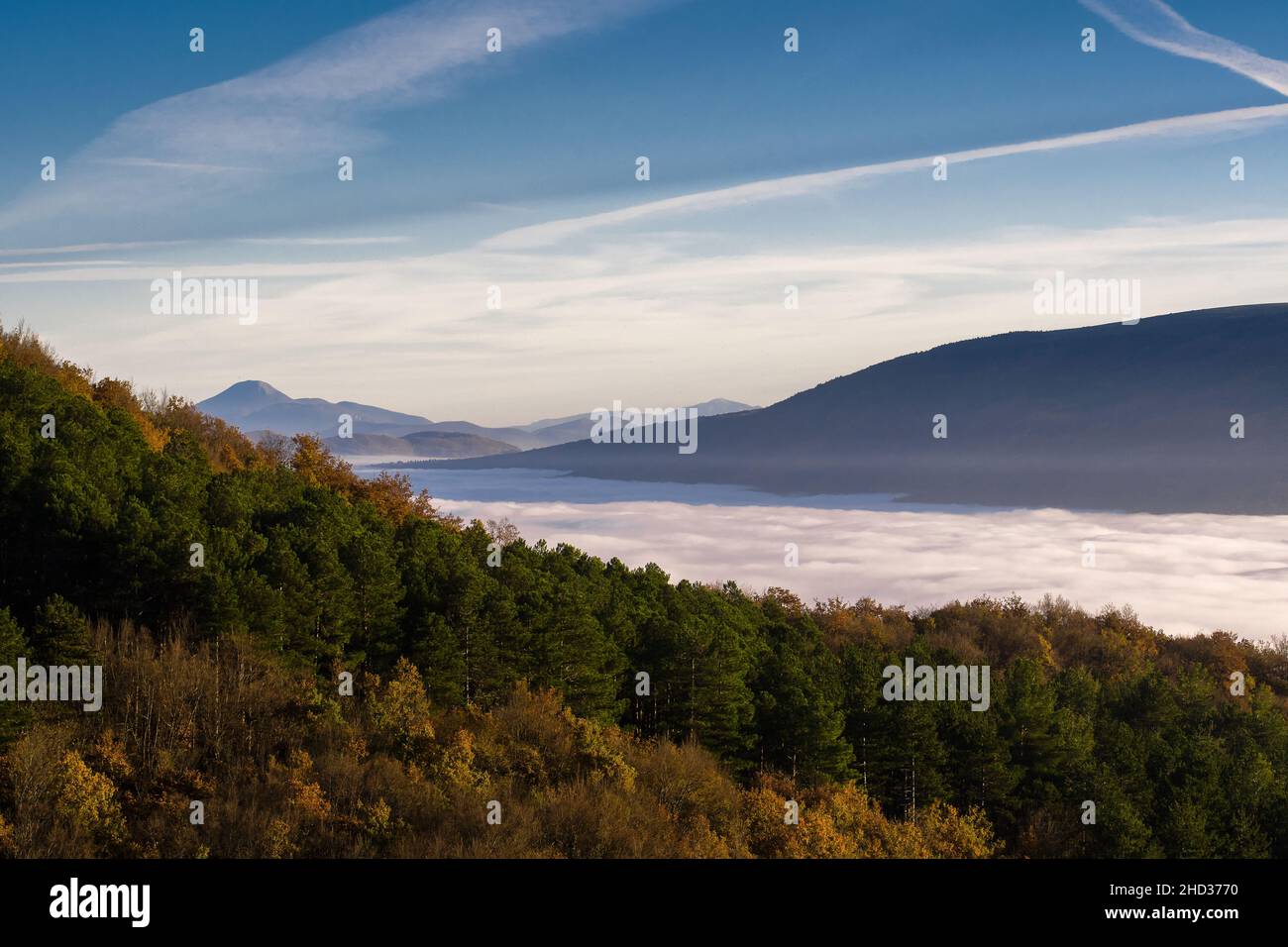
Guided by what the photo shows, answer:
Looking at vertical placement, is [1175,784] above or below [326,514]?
below

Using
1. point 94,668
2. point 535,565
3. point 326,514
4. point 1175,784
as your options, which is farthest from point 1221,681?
point 94,668

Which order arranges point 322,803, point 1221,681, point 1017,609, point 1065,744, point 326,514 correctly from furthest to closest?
1. point 1017,609
2. point 1221,681
3. point 1065,744
4. point 326,514
5. point 322,803
